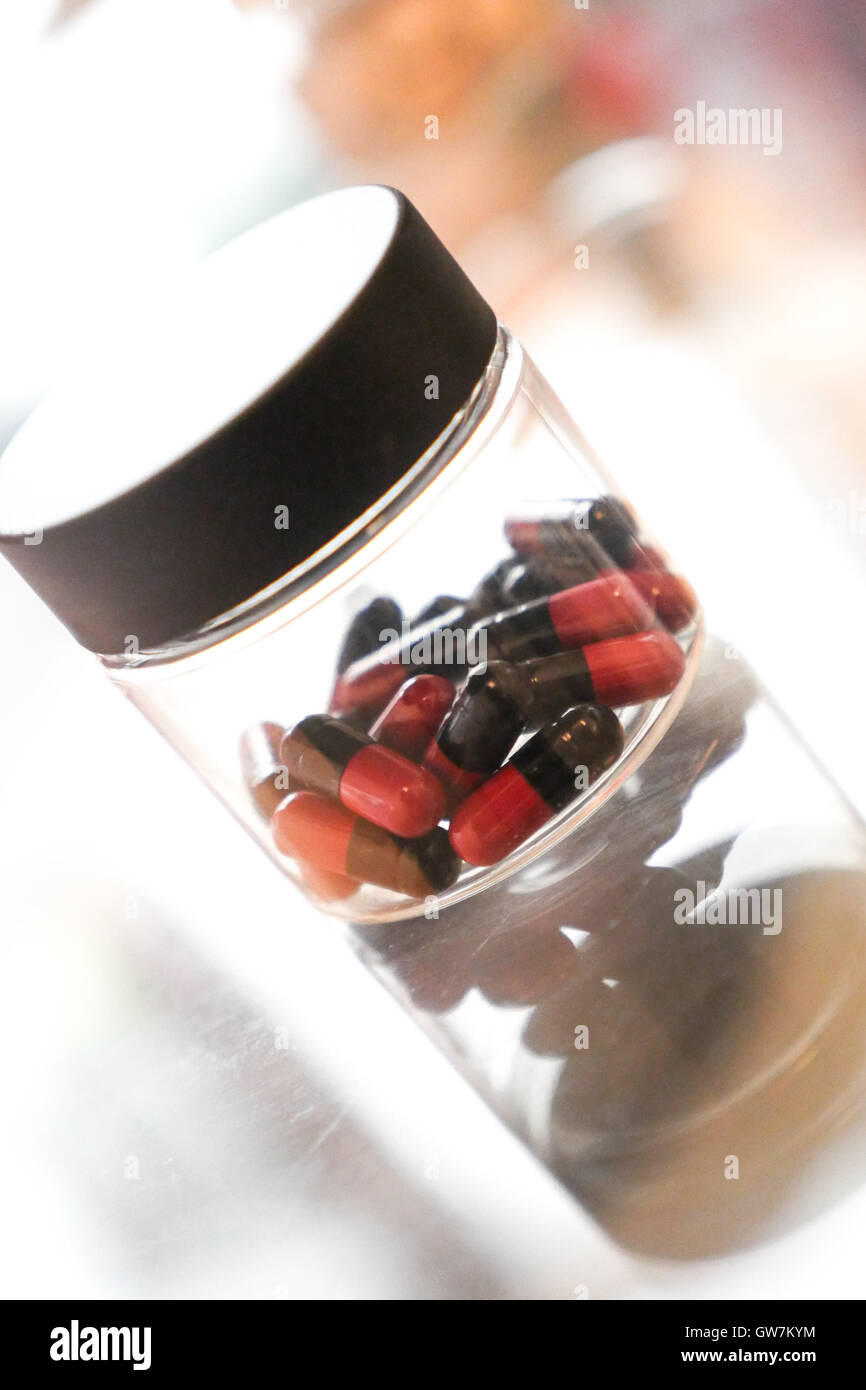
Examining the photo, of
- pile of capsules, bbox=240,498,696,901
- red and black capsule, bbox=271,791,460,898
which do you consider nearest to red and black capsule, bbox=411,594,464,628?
pile of capsules, bbox=240,498,696,901

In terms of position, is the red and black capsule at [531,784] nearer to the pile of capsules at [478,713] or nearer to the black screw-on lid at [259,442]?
the pile of capsules at [478,713]

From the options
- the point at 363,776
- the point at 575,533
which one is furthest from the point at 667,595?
the point at 363,776

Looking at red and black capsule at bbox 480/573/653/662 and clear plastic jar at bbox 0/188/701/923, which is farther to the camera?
red and black capsule at bbox 480/573/653/662

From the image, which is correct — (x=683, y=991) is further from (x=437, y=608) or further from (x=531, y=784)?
(x=437, y=608)

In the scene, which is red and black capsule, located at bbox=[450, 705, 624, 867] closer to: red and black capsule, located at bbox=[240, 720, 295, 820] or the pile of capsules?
the pile of capsules

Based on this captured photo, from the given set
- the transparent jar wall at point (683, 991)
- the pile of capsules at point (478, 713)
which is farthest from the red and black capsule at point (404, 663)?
the transparent jar wall at point (683, 991)

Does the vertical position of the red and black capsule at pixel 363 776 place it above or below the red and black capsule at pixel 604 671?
above

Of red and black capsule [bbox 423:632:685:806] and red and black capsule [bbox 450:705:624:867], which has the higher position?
red and black capsule [bbox 423:632:685:806]

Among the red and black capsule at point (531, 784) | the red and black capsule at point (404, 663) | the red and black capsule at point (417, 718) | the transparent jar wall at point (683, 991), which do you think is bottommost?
the transparent jar wall at point (683, 991)

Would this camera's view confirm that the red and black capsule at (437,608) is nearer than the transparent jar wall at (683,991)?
No

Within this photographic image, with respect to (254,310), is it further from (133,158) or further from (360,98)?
(133,158)
